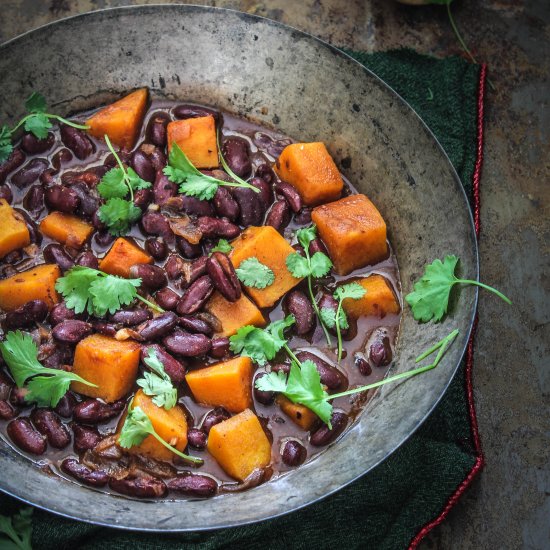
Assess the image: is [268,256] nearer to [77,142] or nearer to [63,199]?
[63,199]

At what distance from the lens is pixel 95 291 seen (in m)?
3.15

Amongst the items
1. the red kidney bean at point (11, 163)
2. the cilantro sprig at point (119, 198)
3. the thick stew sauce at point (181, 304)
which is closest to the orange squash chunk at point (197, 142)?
the thick stew sauce at point (181, 304)

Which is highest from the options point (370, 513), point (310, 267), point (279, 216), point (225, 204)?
point (225, 204)

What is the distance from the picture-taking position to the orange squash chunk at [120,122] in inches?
142

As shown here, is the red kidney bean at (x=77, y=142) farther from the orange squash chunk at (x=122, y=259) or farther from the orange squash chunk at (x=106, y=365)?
the orange squash chunk at (x=106, y=365)

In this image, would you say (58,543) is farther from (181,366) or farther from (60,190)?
(60,190)

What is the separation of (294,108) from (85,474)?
1.91 metres

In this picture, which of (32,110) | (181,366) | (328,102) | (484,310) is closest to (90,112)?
(32,110)

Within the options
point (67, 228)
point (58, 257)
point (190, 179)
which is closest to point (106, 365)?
point (58, 257)

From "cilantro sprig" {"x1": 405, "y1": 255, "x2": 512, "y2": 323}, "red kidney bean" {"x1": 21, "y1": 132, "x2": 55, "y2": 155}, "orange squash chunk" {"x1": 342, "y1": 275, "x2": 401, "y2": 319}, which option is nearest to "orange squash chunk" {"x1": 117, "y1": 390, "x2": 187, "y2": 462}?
"orange squash chunk" {"x1": 342, "y1": 275, "x2": 401, "y2": 319}

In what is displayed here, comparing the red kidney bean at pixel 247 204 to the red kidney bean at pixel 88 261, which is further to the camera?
the red kidney bean at pixel 247 204

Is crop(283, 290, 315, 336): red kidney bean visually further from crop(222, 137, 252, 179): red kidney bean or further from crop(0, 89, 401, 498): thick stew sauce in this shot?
crop(222, 137, 252, 179): red kidney bean

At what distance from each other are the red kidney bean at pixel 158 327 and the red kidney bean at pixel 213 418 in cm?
37

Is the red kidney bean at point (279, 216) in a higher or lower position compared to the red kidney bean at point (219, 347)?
higher
